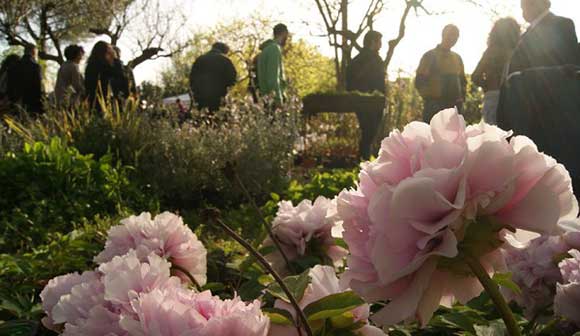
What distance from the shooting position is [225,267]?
1713mm

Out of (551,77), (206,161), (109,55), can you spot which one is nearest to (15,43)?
(109,55)

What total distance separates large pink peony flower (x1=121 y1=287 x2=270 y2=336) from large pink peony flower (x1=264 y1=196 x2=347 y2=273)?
70 centimetres

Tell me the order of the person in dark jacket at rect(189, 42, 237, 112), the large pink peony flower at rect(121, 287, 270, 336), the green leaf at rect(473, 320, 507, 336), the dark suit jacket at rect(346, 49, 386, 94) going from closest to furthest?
the large pink peony flower at rect(121, 287, 270, 336) → the green leaf at rect(473, 320, 507, 336) → the dark suit jacket at rect(346, 49, 386, 94) → the person in dark jacket at rect(189, 42, 237, 112)

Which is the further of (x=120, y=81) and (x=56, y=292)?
(x=120, y=81)

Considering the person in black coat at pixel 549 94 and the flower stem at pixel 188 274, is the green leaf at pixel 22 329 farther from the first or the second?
the person in black coat at pixel 549 94

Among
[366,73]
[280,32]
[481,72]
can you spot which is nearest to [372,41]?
[366,73]

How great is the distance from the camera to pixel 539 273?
3.76 feet

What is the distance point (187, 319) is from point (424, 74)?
698 centimetres

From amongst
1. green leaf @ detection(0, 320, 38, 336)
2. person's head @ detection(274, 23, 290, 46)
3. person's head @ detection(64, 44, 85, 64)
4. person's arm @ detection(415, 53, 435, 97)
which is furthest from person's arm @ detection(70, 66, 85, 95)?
green leaf @ detection(0, 320, 38, 336)

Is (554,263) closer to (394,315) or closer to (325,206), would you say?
(325,206)

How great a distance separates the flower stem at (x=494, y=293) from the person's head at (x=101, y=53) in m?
8.22

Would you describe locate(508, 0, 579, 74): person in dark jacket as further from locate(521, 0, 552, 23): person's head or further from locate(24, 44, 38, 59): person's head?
locate(24, 44, 38, 59): person's head

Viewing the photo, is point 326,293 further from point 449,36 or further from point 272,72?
point 272,72

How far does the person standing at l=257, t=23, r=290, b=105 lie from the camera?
8.63m
